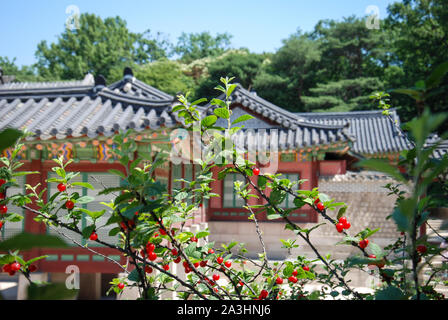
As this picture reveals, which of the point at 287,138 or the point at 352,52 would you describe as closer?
the point at 287,138

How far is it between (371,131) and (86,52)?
20.6m

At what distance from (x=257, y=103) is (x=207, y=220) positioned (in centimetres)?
379

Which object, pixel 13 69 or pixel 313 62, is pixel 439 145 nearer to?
pixel 313 62

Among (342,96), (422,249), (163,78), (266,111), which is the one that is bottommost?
(422,249)

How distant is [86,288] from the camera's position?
18.5ft

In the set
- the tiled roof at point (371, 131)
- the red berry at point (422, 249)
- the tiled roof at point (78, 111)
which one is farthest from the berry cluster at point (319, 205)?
the tiled roof at point (371, 131)

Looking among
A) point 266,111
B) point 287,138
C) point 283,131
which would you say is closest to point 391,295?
point 287,138

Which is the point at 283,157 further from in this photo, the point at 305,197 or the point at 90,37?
the point at 90,37

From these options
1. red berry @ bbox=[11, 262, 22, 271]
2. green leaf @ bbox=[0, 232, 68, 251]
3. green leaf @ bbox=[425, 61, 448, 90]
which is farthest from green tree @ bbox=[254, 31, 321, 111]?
green leaf @ bbox=[0, 232, 68, 251]

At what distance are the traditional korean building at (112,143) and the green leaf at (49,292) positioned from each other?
624mm

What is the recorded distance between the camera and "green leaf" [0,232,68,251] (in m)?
0.45

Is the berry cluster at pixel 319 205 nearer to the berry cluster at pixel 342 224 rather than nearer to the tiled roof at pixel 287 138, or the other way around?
the berry cluster at pixel 342 224

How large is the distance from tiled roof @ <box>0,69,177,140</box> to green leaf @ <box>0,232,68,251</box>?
3499mm

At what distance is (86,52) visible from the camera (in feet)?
80.6
